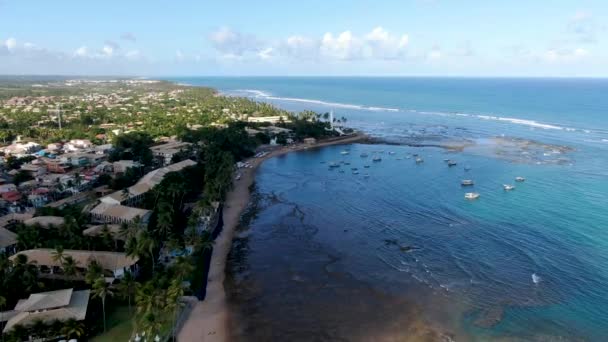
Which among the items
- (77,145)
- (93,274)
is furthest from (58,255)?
(77,145)

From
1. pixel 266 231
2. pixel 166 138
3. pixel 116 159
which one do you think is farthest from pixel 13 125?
pixel 266 231

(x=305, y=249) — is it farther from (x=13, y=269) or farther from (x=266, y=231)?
(x=13, y=269)

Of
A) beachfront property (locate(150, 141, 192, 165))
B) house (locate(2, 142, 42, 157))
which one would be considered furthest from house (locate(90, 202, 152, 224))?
house (locate(2, 142, 42, 157))

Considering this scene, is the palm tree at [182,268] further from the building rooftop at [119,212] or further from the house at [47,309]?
the building rooftop at [119,212]

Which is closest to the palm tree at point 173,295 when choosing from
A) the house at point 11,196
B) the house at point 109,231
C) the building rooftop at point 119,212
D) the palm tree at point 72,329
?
the palm tree at point 72,329

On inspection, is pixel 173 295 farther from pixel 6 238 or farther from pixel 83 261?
pixel 6 238

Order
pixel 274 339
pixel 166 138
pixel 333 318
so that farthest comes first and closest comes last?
1. pixel 166 138
2. pixel 333 318
3. pixel 274 339
